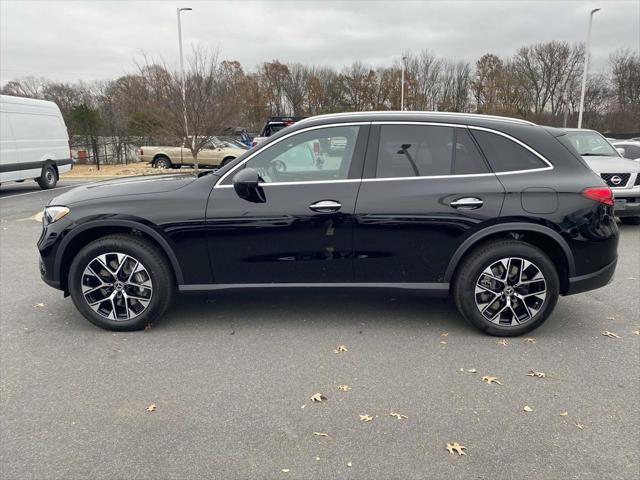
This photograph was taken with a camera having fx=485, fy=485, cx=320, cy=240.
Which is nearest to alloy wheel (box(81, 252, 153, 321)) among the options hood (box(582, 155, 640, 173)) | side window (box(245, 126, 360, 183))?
side window (box(245, 126, 360, 183))

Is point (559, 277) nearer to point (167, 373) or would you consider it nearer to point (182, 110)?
point (167, 373)

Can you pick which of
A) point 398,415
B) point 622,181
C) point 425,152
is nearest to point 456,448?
point 398,415

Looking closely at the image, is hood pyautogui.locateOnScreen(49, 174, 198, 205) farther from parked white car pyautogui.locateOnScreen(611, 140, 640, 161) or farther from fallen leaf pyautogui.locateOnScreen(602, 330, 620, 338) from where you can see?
parked white car pyautogui.locateOnScreen(611, 140, 640, 161)

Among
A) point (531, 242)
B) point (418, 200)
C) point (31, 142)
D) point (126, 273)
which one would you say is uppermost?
point (31, 142)

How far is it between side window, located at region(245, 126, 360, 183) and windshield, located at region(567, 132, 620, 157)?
289 inches

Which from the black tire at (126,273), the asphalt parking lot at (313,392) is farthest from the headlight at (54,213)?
the asphalt parking lot at (313,392)

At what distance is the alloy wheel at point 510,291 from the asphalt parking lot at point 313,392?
221 millimetres

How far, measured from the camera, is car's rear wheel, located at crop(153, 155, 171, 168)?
76.3ft

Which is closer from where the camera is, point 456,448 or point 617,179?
point 456,448

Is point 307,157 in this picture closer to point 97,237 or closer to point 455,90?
point 97,237

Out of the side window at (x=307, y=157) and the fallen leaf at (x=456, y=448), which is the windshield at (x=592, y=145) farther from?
the fallen leaf at (x=456, y=448)

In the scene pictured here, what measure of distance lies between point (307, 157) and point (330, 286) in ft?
3.55

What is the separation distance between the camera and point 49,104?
15.1m

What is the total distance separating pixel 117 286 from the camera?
4066 millimetres
